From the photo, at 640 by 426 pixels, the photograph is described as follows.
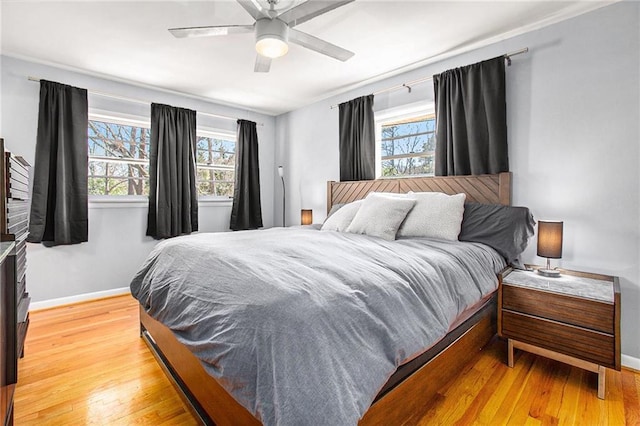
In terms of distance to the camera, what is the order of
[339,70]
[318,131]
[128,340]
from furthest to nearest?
[318,131]
[339,70]
[128,340]

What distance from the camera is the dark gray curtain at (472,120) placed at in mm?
2551

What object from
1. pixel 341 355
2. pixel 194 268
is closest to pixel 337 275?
pixel 341 355

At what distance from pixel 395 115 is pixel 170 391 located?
3.18 m

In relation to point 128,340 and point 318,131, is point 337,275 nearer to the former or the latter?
point 128,340

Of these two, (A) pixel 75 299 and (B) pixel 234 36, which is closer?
(B) pixel 234 36

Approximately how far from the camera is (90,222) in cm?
335

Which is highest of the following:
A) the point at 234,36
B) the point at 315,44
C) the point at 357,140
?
the point at 234,36

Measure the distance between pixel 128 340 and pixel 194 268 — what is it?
137 cm

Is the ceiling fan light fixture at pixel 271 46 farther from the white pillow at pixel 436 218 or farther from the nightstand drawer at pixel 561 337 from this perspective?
the nightstand drawer at pixel 561 337

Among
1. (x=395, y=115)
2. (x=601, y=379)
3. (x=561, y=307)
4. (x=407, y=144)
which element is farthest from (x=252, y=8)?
(x=601, y=379)

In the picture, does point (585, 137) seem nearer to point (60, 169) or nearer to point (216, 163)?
point (216, 163)

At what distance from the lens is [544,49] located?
2.38 m

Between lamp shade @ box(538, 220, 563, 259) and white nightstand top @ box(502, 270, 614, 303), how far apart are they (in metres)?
0.16

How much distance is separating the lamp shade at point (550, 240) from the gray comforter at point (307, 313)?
574 millimetres
